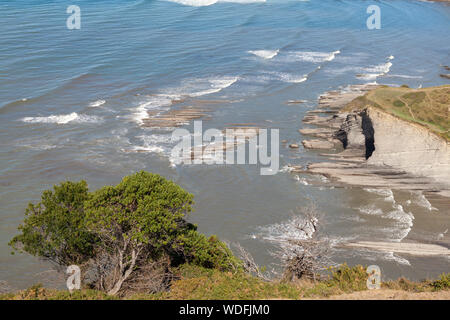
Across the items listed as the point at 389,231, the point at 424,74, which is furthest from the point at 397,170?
the point at 424,74

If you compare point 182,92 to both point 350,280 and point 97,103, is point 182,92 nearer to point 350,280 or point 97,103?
point 97,103

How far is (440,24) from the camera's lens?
345 feet

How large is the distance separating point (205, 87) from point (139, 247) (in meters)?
41.9

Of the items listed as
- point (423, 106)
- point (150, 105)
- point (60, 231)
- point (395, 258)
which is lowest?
point (395, 258)

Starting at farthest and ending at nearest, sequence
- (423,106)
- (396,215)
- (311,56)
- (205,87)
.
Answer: (311,56) < (205,87) < (423,106) < (396,215)

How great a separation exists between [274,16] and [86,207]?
86.8m

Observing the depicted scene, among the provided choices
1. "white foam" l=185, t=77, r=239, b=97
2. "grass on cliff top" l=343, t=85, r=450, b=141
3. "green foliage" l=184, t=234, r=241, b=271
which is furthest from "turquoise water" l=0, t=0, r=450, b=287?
"grass on cliff top" l=343, t=85, r=450, b=141

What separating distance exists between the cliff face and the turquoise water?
282 cm

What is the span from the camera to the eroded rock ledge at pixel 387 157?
36875 millimetres

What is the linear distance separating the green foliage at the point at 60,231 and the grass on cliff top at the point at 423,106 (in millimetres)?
27071

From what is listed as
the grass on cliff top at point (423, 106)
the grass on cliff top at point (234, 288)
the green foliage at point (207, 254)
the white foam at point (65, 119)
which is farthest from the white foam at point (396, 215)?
the white foam at point (65, 119)

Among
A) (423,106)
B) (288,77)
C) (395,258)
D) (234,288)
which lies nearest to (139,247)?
(234,288)

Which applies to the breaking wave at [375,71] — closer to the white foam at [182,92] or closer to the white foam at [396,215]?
the white foam at [182,92]

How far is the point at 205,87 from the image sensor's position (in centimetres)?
6100
